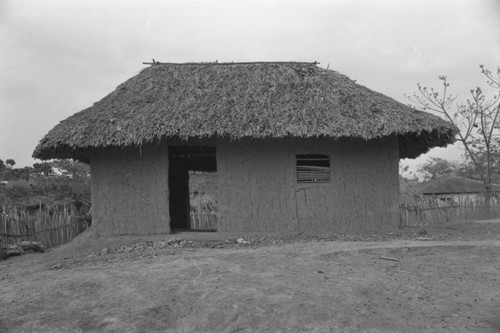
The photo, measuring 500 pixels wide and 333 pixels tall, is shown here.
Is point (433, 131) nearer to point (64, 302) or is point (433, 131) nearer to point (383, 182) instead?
point (383, 182)

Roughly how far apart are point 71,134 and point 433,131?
6.65 meters

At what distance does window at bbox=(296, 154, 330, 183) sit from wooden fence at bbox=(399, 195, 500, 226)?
5.52 metres

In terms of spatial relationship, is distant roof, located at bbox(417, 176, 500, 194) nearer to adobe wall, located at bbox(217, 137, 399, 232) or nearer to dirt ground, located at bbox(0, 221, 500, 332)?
adobe wall, located at bbox(217, 137, 399, 232)

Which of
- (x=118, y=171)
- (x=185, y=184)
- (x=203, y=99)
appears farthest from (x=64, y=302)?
(x=185, y=184)

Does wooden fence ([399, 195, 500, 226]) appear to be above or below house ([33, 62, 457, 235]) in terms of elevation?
below

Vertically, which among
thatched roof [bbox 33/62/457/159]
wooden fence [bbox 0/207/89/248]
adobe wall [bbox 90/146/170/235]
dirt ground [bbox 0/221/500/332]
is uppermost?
thatched roof [bbox 33/62/457/159]

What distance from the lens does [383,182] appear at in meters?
8.90

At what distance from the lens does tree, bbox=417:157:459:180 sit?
1613 inches

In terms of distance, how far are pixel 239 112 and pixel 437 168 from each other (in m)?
37.7

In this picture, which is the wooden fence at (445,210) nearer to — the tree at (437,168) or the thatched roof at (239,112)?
the thatched roof at (239,112)

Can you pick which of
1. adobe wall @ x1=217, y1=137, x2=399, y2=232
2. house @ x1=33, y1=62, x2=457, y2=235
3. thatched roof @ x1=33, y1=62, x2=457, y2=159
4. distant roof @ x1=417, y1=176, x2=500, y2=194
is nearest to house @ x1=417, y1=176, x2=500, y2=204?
distant roof @ x1=417, y1=176, x2=500, y2=194

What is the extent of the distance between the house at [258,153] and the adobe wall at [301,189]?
0.02 m

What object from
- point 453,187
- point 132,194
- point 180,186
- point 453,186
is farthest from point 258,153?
point 453,186

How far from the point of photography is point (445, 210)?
47.6 ft
